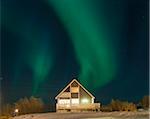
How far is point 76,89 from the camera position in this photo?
169ft

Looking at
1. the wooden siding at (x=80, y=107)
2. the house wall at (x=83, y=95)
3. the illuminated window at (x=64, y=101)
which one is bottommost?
the wooden siding at (x=80, y=107)

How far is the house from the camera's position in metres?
50.2

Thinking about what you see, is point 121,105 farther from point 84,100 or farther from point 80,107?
point 80,107

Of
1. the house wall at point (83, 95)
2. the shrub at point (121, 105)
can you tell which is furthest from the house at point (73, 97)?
the shrub at point (121, 105)

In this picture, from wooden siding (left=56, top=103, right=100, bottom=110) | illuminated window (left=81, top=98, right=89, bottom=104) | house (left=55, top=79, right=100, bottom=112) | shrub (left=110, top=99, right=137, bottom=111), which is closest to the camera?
shrub (left=110, top=99, right=137, bottom=111)

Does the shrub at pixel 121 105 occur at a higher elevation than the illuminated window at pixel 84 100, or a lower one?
lower

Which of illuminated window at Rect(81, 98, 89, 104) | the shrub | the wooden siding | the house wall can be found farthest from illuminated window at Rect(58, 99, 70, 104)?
the shrub

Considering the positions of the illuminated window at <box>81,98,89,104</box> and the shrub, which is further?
the illuminated window at <box>81,98,89,104</box>

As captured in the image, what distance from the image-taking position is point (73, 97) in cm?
5188

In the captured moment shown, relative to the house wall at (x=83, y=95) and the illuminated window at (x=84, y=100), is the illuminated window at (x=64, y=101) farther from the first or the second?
the house wall at (x=83, y=95)

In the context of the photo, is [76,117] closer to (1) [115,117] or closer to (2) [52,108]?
(1) [115,117]

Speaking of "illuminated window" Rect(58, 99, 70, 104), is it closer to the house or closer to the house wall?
the house

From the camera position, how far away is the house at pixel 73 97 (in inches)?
1976

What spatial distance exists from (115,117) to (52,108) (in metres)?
17.2
